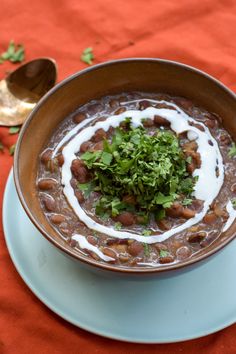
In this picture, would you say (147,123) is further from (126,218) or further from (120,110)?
(126,218)

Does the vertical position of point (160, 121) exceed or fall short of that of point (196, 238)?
it exceeds it

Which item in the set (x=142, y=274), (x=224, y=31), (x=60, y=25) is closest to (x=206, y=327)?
(x=142, y=274)

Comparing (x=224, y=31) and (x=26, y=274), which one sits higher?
(x=224, y=31)

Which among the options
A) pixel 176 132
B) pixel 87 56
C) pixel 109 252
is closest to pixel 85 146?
pixel 176 132

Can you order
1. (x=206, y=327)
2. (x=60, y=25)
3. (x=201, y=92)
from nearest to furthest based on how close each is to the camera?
(x=206, y=327), (x=201, y=92), (x=60, y=25)

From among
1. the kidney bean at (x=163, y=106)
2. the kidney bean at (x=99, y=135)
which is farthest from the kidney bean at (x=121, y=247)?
the kidney bean at (x=163, y=106)

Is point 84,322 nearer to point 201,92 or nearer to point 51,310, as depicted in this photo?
point 51,310
